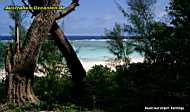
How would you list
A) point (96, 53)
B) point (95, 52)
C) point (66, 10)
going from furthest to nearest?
point (95, 52), point (96, 53), point (66, 10)

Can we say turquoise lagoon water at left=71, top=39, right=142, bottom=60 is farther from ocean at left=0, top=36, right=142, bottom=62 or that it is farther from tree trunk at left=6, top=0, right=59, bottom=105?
tree trunk at left=6, top=0, right=59, bottom=105

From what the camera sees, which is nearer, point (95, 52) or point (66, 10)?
point (66, 10)

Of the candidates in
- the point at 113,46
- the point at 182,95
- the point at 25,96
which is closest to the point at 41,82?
the point at 25,96

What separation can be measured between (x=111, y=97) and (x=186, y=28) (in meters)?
2.75

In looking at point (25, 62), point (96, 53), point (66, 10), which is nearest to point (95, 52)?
point (96, 53)

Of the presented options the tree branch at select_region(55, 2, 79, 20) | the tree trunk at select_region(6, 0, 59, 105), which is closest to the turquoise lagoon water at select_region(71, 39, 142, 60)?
the tree branch at select_region(55, 2, 79, 20)

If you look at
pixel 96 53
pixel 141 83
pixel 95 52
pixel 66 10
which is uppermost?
pixel 95 52

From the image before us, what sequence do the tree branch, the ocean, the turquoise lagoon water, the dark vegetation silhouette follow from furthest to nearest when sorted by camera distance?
the turquoise lagoon water < the ocean < the tree branch < the dark vegetation silhouette

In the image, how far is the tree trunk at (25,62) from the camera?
472 inches

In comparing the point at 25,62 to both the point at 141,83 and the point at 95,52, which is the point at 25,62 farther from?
the point at 95,52

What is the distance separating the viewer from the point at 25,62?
39.6 ft

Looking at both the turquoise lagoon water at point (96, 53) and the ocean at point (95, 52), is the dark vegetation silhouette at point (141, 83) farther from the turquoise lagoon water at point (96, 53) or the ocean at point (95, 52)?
the turquoise lagoon water at point (96, 53)

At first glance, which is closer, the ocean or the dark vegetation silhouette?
the dark vegetation silhouette

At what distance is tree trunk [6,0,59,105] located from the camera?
12000 millimetres
